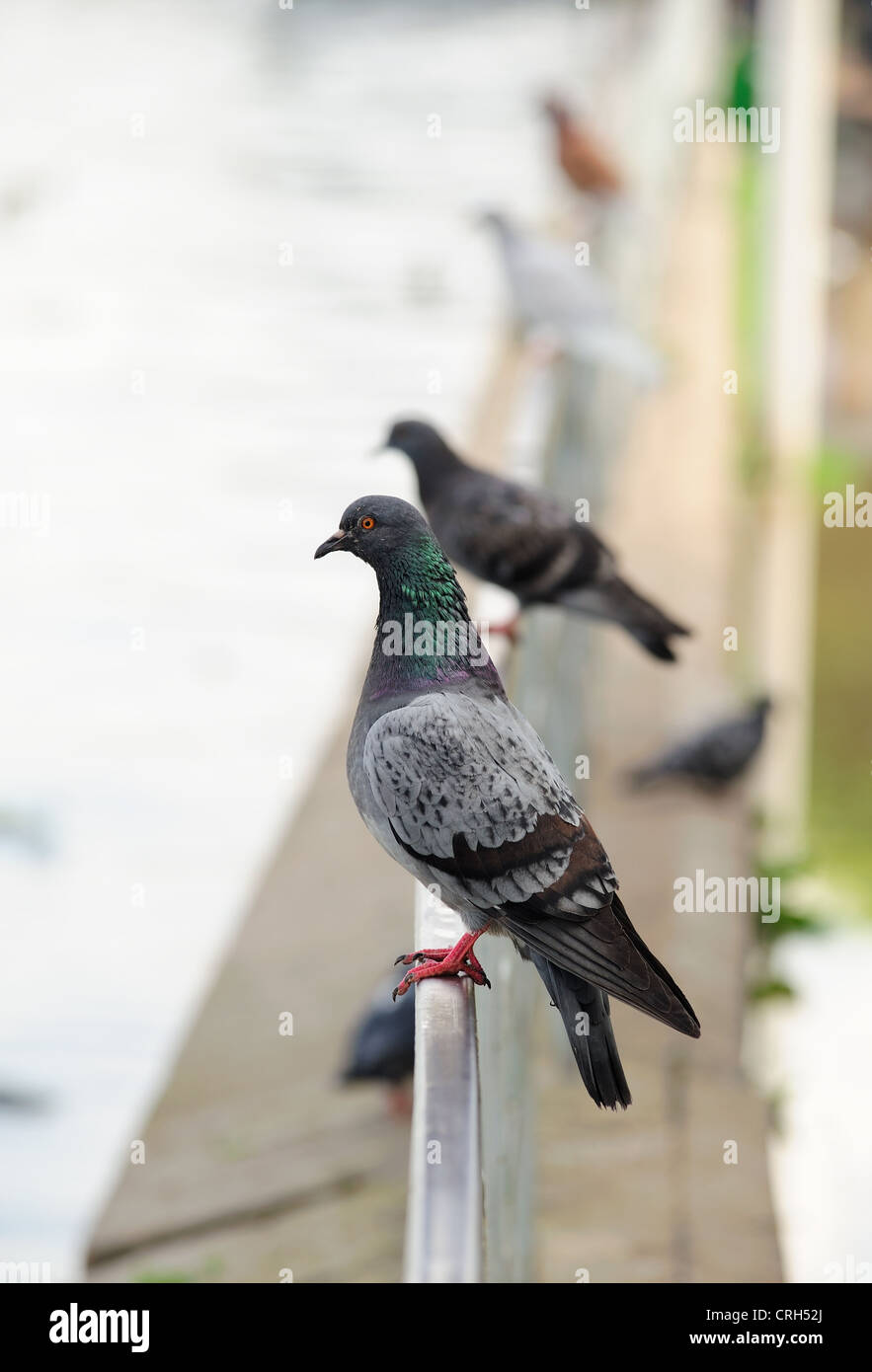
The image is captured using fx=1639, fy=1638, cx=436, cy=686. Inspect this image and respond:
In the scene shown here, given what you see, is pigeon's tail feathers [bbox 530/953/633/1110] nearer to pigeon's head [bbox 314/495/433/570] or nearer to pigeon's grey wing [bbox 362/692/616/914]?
pigeon's grey wing [bbox 362/692/616/914]

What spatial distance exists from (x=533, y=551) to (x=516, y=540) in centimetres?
5

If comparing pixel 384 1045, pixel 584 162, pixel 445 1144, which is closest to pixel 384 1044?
pixel 384 1045

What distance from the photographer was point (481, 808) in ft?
8.02

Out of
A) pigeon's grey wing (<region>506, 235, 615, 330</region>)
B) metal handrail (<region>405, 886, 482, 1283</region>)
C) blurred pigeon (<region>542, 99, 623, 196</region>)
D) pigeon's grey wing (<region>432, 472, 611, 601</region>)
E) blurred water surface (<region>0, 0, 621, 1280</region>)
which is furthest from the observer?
blurred pigeon (<region>542, 99, 623, 196</region>)

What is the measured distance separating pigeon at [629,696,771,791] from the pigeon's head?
3777mm

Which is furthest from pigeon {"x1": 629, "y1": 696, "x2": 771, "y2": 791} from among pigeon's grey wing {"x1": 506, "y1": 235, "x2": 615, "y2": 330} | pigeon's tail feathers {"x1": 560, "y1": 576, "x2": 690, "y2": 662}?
pigeon's tail feathers {"x1": 560, "y1": 576, "x2": 690, "y2": 662}

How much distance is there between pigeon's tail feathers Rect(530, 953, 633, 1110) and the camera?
7.88 ft

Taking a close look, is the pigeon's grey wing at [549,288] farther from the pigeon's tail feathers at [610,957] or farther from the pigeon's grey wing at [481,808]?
the pigeon's tail feathers at [610,957]

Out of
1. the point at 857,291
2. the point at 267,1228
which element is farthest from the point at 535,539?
the point at 857,291

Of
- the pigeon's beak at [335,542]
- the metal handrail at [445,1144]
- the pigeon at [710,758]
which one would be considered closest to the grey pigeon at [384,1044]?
the pigeon at [710,758]

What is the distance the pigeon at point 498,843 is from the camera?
7.95ft

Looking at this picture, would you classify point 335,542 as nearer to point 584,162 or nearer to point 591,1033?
point 591,1033

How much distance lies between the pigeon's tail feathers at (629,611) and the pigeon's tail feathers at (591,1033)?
5.70 feet

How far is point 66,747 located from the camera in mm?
8172
